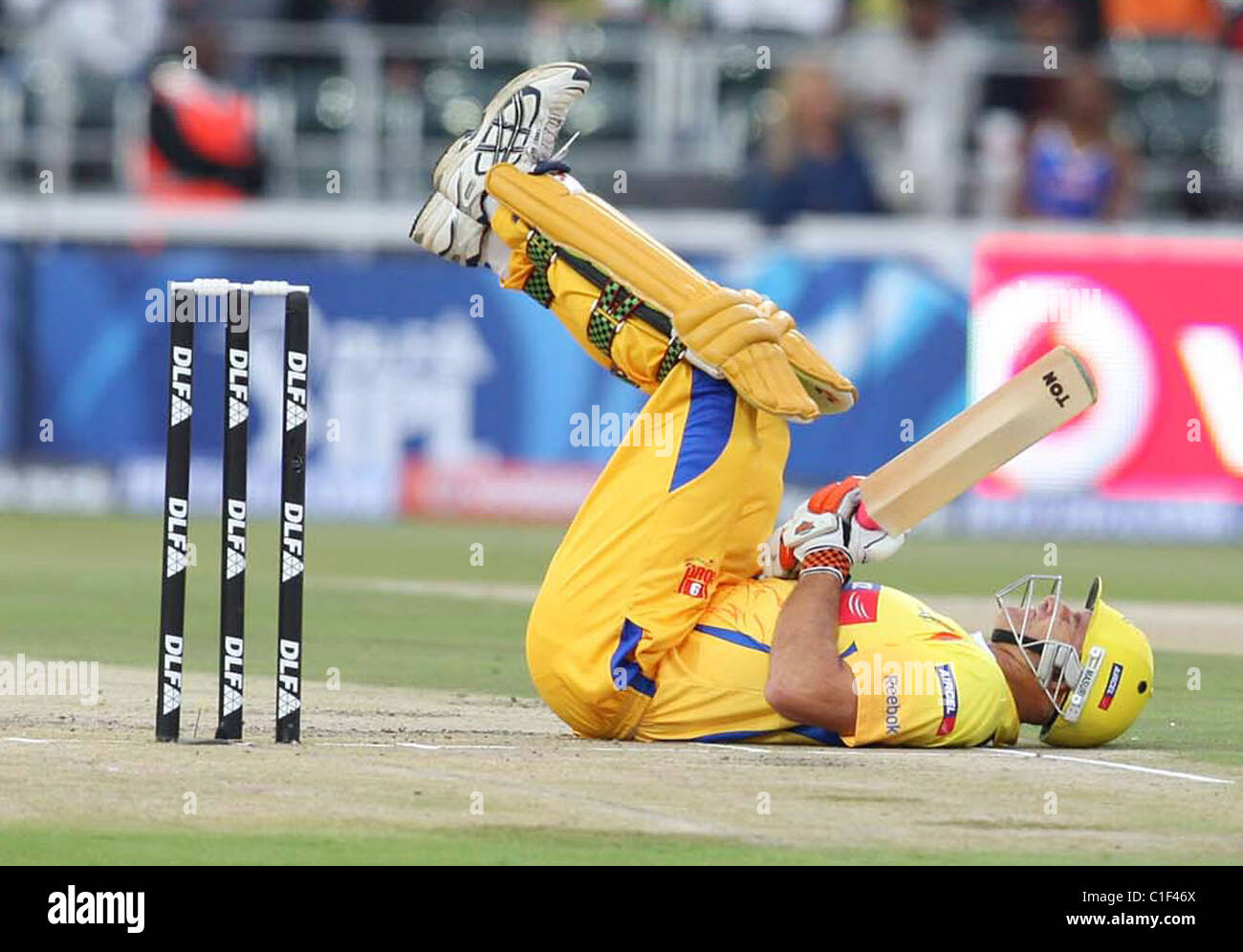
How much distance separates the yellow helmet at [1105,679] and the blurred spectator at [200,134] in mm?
13378

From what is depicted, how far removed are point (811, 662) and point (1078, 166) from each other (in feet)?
44.4

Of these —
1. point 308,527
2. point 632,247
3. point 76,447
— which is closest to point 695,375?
point 632,247

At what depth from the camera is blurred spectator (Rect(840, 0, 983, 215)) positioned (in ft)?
69.1

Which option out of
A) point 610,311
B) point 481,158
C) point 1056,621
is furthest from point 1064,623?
point 481,158

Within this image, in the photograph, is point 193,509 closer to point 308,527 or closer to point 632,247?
point 308,527

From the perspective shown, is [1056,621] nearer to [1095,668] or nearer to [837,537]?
[1095,668]

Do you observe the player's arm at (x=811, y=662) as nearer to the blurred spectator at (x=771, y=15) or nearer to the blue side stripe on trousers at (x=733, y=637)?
the blue side stripe on trousers at (x=733, y=637)

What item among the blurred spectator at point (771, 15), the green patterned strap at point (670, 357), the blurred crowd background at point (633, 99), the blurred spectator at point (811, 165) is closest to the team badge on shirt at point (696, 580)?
the green patterned strap at point (670, 357)

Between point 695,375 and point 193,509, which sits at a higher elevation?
point 695,375

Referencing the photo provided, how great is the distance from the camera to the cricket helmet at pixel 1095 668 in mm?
8461

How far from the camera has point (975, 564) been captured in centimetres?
1745

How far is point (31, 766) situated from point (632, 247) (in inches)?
103

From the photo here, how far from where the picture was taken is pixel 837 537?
838cm
